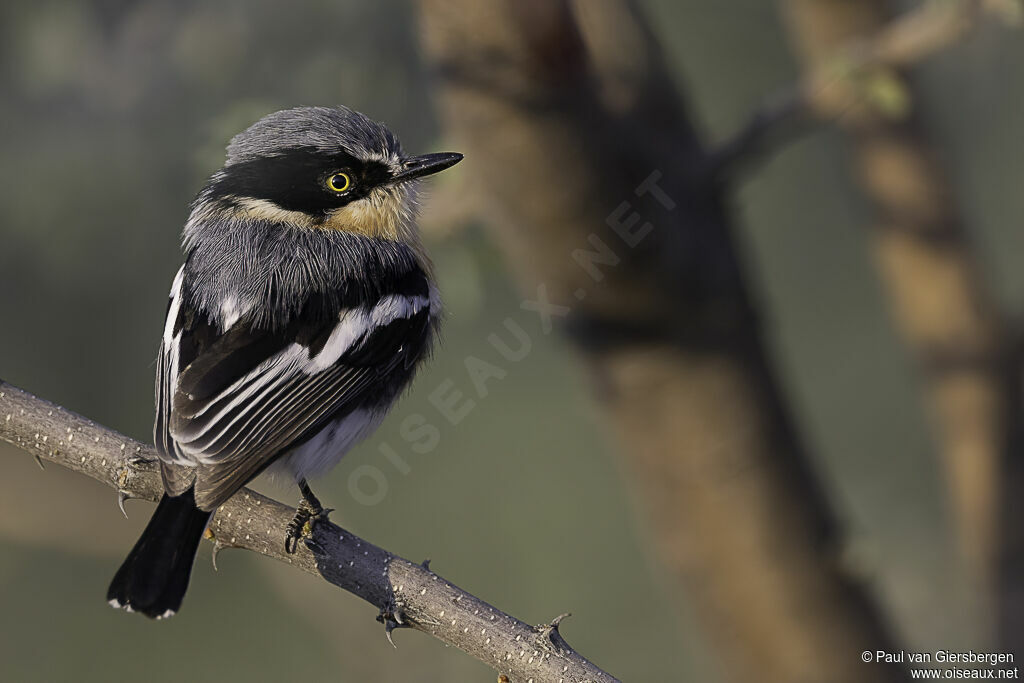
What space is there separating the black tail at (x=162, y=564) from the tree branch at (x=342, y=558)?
7cm

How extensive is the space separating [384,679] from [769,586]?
177cm

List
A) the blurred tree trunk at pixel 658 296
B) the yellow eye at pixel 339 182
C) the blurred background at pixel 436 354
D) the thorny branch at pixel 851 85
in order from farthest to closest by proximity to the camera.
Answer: the blurred background at pixel 436 354 < the thorny branch at pixel 851 85 < the yellow eye at pixel 339 182 < the blurred tree trunk at pixel 658 296

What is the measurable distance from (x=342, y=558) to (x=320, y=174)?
1.21 m

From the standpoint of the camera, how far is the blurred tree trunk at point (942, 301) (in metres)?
4.34

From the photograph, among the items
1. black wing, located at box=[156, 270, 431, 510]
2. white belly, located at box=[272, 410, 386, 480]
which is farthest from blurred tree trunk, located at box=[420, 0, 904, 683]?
white belly, located at box=[272, 410, 386, 480]

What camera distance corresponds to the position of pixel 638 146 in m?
3.22

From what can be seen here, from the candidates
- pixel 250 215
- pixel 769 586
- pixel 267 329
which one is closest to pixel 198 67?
pixel 250 215

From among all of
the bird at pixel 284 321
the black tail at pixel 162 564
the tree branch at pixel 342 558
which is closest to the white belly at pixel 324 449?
the bird at pixel 284 321

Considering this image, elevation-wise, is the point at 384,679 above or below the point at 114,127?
below

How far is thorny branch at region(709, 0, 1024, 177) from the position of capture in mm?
3436

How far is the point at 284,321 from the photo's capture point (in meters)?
2.90

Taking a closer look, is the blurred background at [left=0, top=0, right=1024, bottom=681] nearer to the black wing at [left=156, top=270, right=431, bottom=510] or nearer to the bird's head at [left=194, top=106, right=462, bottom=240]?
the bird's head at [left=194, top=106, right=462, bottom=240]

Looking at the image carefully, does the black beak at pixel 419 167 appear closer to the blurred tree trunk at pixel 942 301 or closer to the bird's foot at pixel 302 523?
the bird's foot at pixel 302 523

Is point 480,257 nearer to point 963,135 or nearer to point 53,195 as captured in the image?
point 53,195
